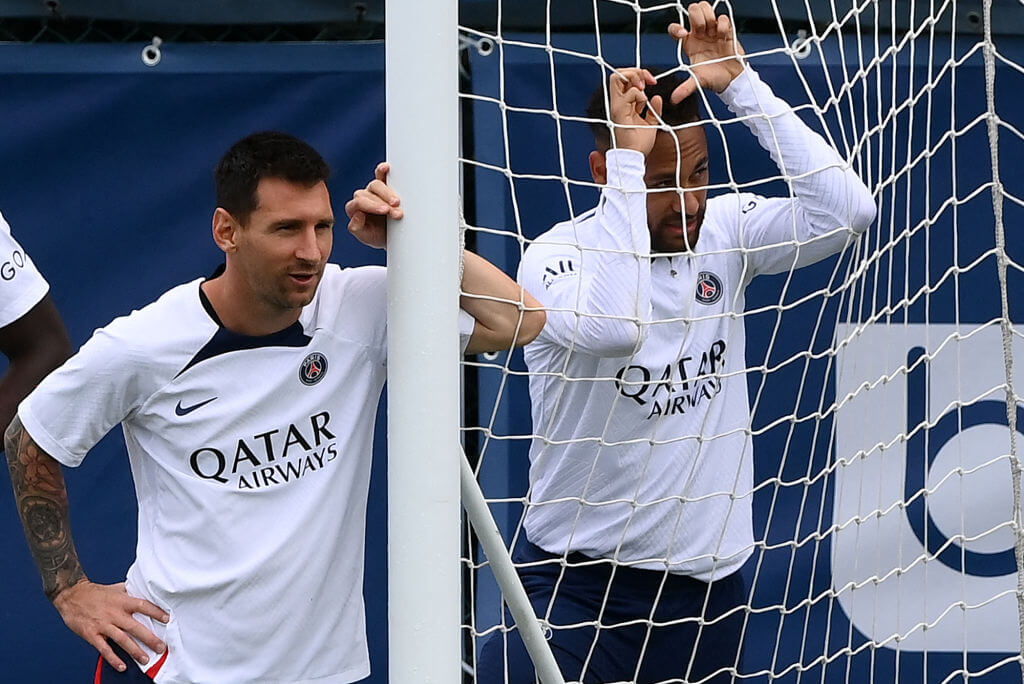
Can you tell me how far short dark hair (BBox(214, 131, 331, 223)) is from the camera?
219 cm

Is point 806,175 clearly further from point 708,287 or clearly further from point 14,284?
point 14,284

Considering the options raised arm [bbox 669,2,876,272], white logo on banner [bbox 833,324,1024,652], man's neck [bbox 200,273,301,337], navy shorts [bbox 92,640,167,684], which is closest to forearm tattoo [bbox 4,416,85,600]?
navy shorts [bbox 92,640,167,684]

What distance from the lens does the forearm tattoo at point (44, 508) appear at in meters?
2.26

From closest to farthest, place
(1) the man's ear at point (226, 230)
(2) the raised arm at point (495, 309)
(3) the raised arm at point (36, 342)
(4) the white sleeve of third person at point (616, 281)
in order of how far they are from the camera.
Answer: (2) the raised arm at point (495, 309) < (1) the man's ear at point (226, 230) < (4) the white sleeve of third person at point (616, 281) < (3) the raised arm at point (36, 342)

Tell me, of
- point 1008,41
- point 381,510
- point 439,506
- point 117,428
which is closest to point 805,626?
point 381,510

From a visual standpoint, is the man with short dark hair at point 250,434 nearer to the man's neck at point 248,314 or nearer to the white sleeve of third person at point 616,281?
the man's neck at point 248,314

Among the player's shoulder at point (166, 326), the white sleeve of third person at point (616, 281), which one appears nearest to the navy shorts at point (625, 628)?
the white sleeve of third person at point (616, 281)

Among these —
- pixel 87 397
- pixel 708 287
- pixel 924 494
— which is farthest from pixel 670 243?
pixel 924 494

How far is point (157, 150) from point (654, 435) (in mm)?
1531

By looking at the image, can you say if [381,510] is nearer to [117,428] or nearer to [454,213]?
[117,428]

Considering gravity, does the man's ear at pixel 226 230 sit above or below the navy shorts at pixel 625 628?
above

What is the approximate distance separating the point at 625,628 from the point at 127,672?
859 millimetres

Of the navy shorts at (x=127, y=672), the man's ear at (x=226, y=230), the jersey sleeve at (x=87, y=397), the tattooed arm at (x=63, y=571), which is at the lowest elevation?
the navy shorts at (x=127, y=672)

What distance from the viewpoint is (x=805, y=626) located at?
3.40 metres
